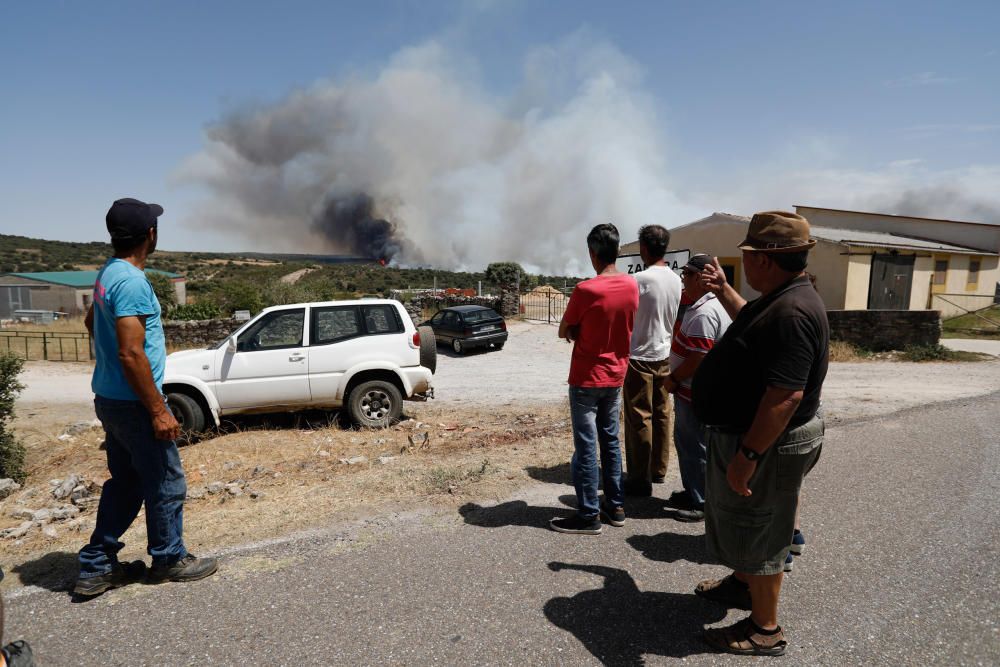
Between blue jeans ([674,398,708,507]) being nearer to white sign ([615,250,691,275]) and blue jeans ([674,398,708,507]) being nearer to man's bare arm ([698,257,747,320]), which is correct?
man's bare arm ([698,257,747,320])

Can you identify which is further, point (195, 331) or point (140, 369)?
point (195, 331)

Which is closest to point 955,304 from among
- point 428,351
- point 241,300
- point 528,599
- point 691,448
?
point 428,351

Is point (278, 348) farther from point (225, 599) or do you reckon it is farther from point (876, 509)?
point (876, 509)

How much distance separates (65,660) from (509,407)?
6.69 metres

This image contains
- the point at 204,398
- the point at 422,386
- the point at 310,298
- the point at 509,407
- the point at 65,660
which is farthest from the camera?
the point at 310,298

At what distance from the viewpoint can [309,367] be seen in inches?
275

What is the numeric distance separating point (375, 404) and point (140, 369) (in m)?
4.51

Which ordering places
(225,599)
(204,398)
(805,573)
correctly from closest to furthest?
(225,599) → (805,573) → (204,398)

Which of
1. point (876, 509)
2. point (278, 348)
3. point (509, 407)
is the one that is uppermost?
point (278, 348)

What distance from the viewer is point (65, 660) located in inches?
92.4

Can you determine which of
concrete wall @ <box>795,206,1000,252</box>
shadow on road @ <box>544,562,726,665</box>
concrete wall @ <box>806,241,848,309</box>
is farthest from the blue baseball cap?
concrete wall @ <box>795,206,1000,252</box>

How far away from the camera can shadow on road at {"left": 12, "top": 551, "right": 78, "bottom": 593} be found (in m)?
2.95

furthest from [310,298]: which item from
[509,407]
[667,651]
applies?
[667,651]

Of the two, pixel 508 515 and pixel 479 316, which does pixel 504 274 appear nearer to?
pixel 479 316
